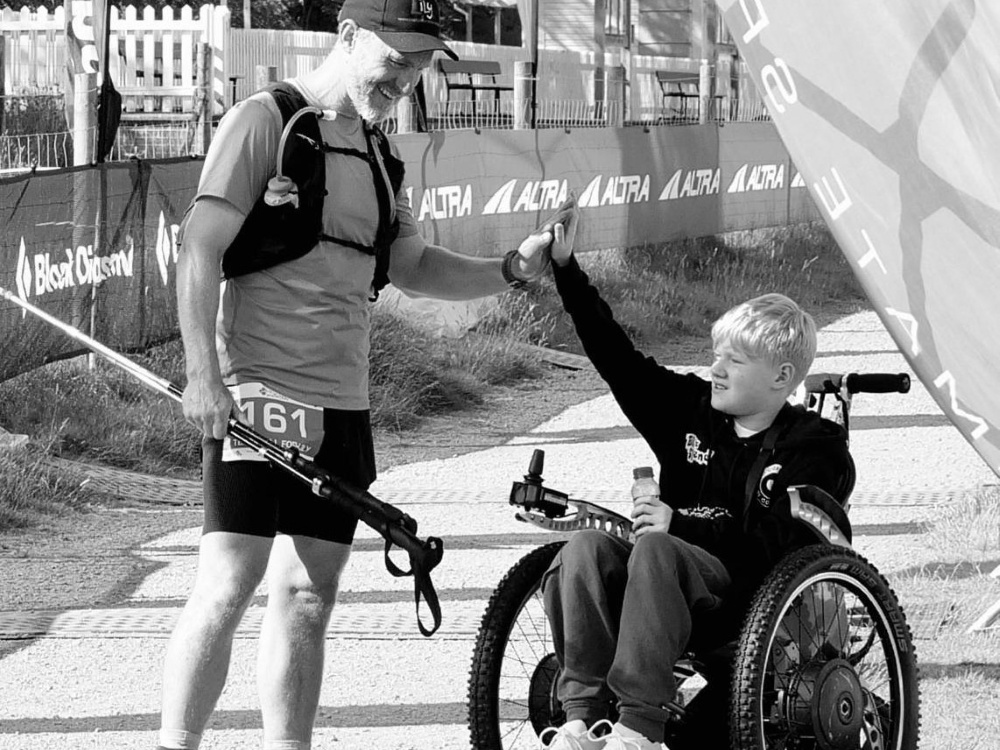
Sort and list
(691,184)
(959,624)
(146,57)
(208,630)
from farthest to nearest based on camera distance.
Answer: (691,184)
(146,57)
(959,624)
(208,630)

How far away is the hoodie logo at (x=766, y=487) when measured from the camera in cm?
392

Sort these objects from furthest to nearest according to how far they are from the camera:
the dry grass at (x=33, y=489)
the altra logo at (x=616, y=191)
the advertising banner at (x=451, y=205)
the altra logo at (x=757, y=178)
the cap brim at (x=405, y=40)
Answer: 1. the altra logo at (x=757, y=178)
2. the altra logo at (x=616, y=191)
3. the advertising banner at (x=451, y=205)
4. the dry grass at (x=33, y=489)
5. the cap brim at (x=405, y=40)

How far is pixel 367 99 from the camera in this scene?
3.80 meters

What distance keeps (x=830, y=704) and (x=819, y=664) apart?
10 cm

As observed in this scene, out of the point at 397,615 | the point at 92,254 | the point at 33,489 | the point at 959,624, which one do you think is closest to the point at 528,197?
the point at 92,254

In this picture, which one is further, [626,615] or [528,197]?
[528,197]

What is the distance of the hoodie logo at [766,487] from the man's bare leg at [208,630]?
1.09 meters

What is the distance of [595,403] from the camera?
10.3 m

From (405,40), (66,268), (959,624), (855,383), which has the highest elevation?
(405,40)

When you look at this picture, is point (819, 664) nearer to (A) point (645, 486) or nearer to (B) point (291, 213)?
(A) point (645, 486)

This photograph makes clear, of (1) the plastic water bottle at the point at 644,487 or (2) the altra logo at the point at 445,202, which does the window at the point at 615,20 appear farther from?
(1) the plastic water bottle at the point at 644,487

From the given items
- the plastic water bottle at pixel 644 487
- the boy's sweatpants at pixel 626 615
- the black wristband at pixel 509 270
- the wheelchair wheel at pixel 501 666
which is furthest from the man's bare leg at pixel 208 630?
the black wristband at pixel 509 270

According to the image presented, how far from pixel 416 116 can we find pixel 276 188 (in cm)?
752

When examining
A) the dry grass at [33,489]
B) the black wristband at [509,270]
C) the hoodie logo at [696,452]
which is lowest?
the dry grass at [33,489]
